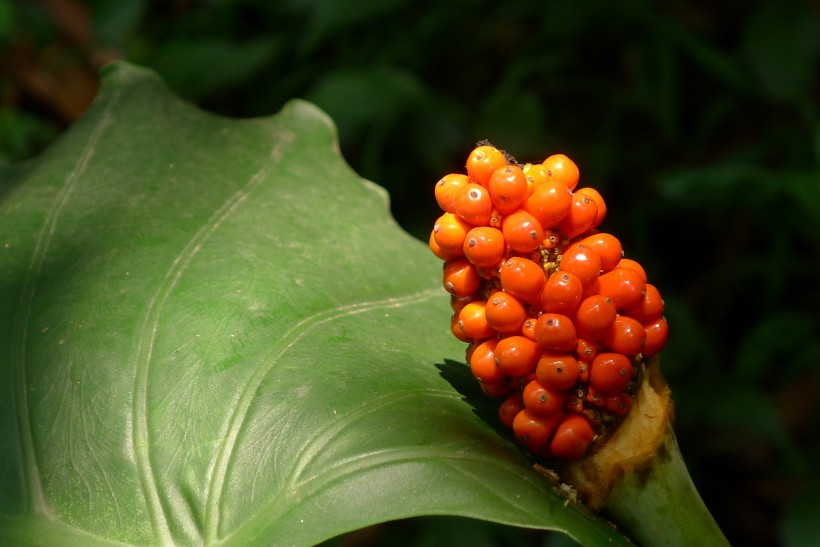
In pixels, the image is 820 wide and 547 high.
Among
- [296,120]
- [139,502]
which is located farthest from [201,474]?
[296,120]

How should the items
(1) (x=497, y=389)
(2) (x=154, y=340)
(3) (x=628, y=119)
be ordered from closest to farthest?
(1) (x=497, y=389), (2) (x=154, y=340), (3) (x=628, y=119)

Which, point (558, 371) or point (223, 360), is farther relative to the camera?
point (223, 360)

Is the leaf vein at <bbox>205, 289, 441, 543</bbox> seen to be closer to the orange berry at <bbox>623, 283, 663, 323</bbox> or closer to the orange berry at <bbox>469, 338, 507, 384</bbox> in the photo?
the orange berry at <bbox>469, 338, 507, 384</bbox>

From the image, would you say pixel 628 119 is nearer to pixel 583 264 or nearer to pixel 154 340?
pixel 583 264

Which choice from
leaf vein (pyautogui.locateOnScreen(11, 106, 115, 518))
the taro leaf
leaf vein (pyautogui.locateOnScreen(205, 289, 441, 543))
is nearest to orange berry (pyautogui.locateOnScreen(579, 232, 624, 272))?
the taro leaf

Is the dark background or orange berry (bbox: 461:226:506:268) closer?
orange berry (bbox: 461:226:506:268)

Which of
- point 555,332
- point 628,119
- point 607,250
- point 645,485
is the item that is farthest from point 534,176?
point 628,119

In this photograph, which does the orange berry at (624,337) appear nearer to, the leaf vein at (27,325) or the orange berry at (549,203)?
the orange berry at (549,203)
